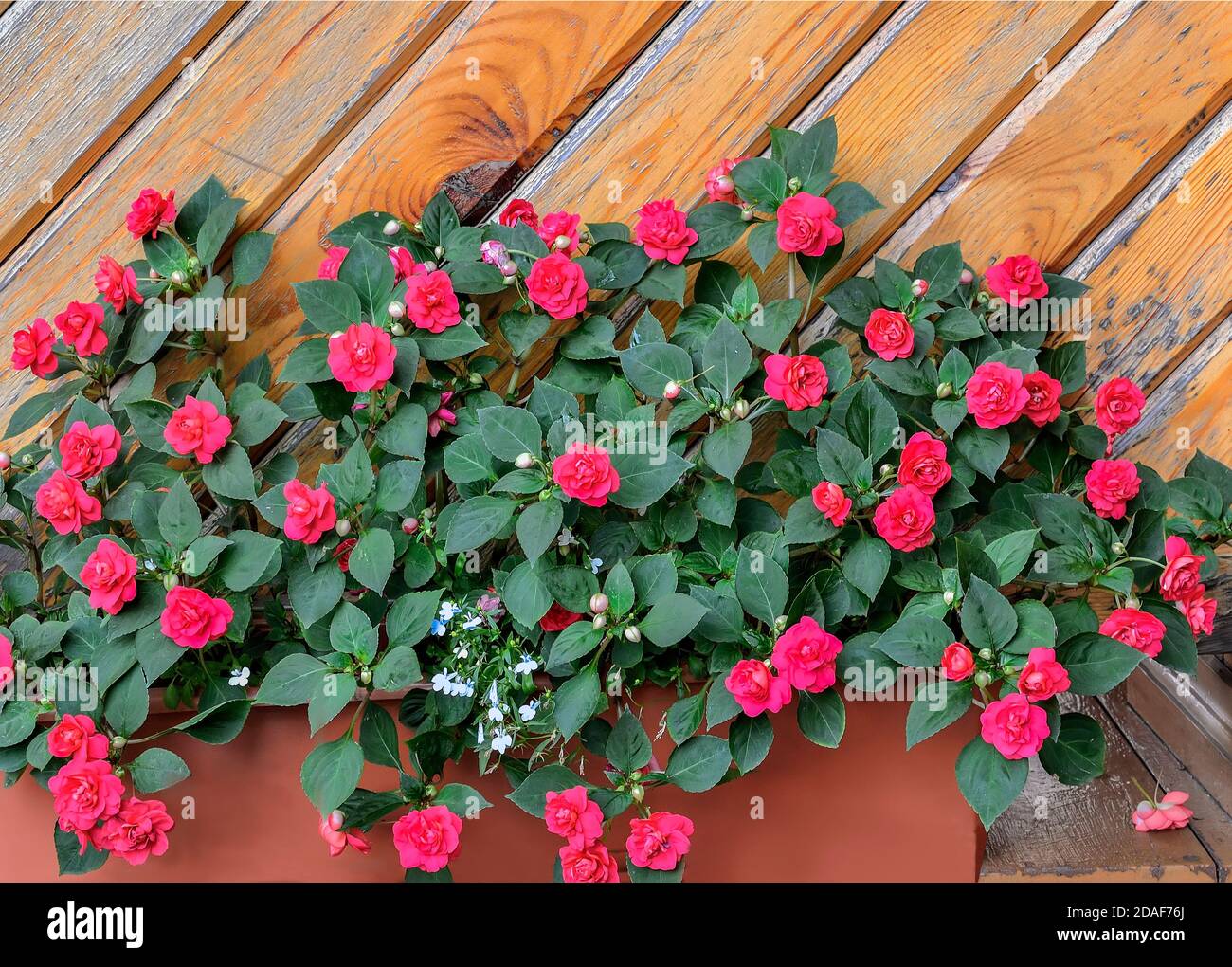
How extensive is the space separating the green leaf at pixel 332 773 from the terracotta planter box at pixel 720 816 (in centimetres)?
9

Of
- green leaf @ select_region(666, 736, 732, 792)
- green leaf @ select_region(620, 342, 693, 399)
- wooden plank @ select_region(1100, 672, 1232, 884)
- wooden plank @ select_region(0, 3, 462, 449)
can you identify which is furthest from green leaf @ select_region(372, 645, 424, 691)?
wooden plank @ select_region(1100, 672, 1232, 884)

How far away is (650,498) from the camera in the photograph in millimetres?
971

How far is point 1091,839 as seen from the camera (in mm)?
1118

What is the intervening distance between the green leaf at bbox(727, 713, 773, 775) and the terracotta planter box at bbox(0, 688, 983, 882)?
0.27 ft

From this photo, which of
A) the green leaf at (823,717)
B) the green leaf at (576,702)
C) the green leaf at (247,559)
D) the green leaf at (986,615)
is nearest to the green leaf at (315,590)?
the green leaf at (247,559)

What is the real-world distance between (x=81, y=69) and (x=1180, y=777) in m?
1.65

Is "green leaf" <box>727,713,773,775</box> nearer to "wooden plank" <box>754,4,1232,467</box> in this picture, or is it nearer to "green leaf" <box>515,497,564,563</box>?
"green leaf" <box>515,497,564,563</box>

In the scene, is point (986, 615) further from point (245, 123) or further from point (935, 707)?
point (245, 123)

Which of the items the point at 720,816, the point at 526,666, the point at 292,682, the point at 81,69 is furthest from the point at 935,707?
the point at 81,69

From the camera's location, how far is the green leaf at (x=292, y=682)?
96 cm

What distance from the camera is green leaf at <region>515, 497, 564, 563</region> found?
0.95 meters

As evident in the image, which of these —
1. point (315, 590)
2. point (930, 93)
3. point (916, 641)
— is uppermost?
point (930, 93)

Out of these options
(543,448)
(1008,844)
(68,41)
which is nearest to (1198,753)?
(1008,844)

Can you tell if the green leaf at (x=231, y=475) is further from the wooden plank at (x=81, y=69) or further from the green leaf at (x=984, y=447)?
the green leaf at (x=984, y=447)
